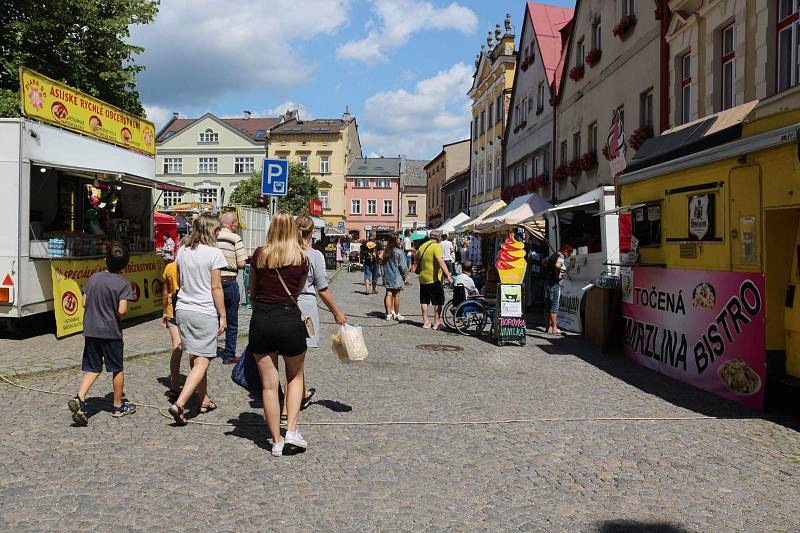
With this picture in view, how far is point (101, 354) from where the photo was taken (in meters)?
6.35

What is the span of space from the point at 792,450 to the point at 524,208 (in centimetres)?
1395

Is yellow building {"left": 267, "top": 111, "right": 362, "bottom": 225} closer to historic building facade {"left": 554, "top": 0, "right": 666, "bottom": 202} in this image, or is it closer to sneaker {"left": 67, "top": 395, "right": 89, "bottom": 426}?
historic building facade {"left": 554, "top": 0, "right": 666, "bottom": 202}

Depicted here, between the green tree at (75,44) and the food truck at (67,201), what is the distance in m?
7.22

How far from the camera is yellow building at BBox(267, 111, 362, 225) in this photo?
7825 cm

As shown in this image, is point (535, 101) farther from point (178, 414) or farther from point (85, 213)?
point (178, 414)

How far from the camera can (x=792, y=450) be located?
5695mm

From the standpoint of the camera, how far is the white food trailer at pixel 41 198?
414 inches

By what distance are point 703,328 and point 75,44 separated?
20.7 metres

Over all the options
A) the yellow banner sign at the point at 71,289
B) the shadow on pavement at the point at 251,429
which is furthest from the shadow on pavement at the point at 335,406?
the yellow banner sign at the point at 71,289

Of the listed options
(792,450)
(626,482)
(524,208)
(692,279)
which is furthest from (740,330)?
(524,208)

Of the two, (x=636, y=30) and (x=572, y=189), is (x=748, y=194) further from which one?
(x=572, y=189)

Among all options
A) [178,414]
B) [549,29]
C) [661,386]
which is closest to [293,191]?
[549,29]

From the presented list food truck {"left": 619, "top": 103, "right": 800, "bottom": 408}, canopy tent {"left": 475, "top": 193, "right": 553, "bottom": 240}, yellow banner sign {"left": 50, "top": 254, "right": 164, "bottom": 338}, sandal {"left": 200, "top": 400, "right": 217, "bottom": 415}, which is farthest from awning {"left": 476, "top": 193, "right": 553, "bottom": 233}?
sandal {"left": 200, "top": 400, "right": 217, "bottom": 415}

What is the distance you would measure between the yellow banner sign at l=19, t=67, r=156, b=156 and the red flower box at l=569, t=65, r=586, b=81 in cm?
1374
